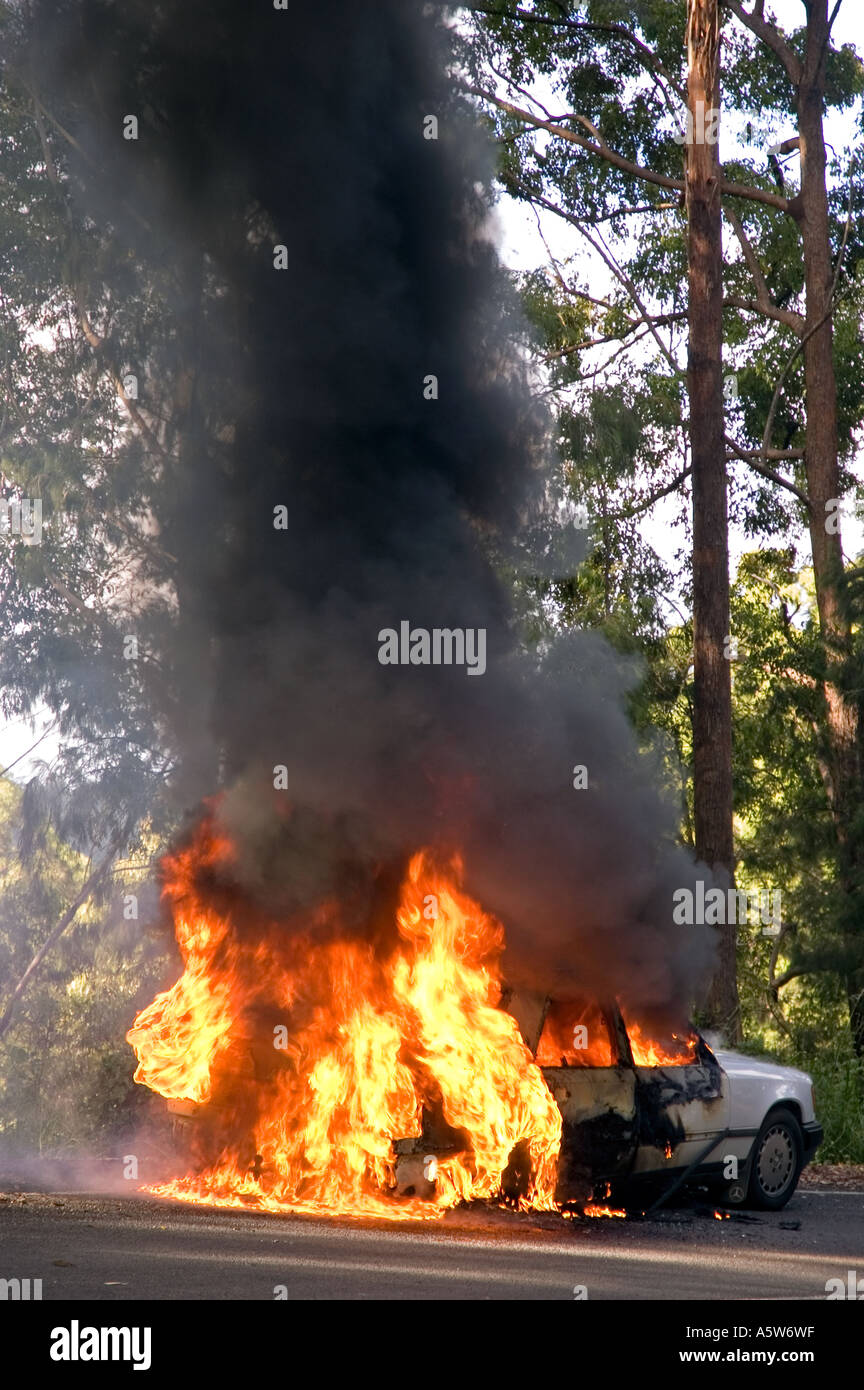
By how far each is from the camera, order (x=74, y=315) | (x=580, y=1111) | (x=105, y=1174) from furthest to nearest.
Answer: (x=74, y=315), (x=105, y=1174), (x=580, y=1111)

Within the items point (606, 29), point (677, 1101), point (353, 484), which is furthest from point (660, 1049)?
point (606, 29)

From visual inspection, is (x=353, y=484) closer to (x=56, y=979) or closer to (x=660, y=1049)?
(x=660, y=1049)

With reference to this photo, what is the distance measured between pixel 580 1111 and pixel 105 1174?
4290mm

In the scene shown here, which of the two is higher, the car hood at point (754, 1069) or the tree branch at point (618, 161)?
the tree branch at point (618, 161)

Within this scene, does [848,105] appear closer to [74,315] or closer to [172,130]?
[74,315]

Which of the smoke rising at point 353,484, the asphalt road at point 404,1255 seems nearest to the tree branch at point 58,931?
the smoke rising at point 353,484

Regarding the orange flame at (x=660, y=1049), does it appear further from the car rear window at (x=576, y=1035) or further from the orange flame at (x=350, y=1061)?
the orange flame at (x=350, y=1061)

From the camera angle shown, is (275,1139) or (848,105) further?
(848,105)

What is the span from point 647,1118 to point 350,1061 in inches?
72.7

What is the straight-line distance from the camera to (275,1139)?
955cm

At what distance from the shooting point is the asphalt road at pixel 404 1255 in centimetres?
696

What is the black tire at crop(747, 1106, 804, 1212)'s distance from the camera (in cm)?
1027

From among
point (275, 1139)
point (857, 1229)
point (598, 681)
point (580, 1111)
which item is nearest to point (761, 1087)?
point (857, 1229)

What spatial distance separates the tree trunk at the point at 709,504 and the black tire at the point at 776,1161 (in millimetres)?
6523
